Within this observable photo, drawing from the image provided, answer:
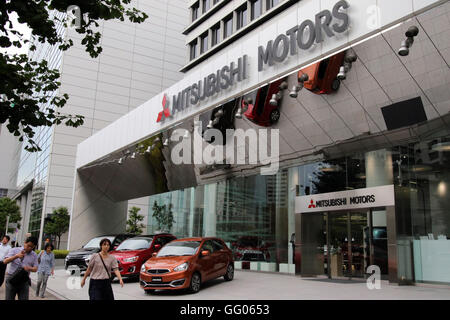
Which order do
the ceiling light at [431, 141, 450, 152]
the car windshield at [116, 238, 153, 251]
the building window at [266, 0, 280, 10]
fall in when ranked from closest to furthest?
the ceiling light at [431, 141, 450, 152] < the car windshield at [116, 238, 153, 251] < the building window at [266, 0, 280, 10]

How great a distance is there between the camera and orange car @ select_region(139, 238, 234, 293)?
11.1 m

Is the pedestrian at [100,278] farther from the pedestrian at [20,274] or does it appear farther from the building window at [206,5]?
the building window at [206,5]

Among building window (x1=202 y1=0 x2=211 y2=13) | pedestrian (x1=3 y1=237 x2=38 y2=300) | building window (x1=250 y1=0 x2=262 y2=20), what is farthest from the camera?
building window (x1=202 y1=0 x2=211 y2=13)

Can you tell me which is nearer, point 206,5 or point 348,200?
point 348,200

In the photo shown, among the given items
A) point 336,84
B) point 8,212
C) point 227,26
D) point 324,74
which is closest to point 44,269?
point 324,74

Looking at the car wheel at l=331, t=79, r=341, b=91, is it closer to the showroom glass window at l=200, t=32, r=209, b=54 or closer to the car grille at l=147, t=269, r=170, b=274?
the car grille at l=147, t=269, r=170, b=274

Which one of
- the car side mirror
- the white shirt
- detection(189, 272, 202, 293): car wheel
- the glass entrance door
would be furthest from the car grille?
the glass entrance door

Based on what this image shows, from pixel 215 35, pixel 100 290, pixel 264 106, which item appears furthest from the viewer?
pixel 215 35

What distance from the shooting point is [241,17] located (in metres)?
32.4

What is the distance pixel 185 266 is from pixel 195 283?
675 mm

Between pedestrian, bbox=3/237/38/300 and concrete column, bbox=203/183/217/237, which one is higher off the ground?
concrete column, bbox=203/183/217/237

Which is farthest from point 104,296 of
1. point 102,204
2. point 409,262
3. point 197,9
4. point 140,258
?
point 197,9

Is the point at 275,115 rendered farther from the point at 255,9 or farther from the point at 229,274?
the point at 255,9

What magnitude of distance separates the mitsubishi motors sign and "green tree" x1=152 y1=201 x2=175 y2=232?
12779mm
